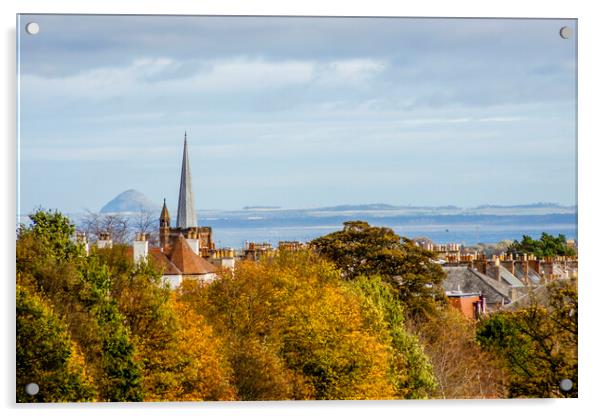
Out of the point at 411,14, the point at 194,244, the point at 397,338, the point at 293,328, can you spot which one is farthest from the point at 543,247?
the point at 194,244

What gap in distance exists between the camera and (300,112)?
14.6 metres

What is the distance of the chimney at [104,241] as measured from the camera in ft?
48.0

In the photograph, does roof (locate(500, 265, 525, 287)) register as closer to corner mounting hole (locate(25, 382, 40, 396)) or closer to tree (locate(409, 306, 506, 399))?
tree (locate(409, 306, 506, 399))

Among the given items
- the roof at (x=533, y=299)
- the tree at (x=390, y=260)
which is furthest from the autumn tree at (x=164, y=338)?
the roof at (x=533, y=299)

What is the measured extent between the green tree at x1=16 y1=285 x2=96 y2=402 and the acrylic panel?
2 cm

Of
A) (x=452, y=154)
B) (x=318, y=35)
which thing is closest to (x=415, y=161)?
(x=452, y=154)

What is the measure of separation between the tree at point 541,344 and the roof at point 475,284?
16 cm

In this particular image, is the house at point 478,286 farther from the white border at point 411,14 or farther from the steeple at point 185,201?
the steeple at point 185,201

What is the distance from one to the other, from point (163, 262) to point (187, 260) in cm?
28

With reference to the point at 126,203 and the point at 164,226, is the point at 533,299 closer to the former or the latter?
the point at 164,226

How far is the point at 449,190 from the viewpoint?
14.7 m

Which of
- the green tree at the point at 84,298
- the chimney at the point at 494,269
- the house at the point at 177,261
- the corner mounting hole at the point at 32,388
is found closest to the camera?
the corner mounting hole at the point at 32,388

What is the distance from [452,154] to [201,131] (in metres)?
2.05

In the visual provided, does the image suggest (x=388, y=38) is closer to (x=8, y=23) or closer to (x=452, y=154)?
(x=452, y=154)
